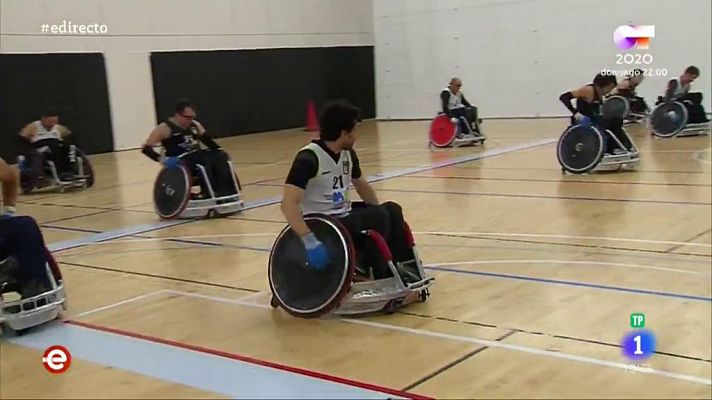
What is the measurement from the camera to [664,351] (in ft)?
12.0

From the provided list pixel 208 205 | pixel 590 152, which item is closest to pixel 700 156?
pixel 590 152

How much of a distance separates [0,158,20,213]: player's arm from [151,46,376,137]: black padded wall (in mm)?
13833

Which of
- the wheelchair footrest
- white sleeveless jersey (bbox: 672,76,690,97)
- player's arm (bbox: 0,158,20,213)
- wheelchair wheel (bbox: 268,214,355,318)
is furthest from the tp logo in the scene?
white sleeveless jersey (bbox: 672,76,690,97)

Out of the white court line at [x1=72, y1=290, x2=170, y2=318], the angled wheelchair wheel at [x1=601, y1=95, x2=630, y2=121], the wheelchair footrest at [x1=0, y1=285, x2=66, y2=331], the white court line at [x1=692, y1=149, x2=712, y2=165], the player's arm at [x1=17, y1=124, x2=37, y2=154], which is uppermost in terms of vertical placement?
the player's arm at [x1=17, y1=124, x2=37, y2=154]

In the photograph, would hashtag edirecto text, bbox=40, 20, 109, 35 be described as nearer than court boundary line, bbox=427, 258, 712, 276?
No

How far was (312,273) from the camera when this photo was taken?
4480 mm

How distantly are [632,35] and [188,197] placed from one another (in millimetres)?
14280

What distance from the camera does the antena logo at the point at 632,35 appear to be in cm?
1849

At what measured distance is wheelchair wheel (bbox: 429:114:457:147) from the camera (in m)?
13.8

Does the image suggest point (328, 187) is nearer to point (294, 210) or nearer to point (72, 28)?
point (294, 210)

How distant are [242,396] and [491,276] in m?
2.25

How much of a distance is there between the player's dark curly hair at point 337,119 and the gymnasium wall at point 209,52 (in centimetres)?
1244

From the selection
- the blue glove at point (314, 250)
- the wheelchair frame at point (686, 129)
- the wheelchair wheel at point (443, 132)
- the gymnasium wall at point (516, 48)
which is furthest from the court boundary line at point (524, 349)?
the gymnasium wall at point (516, 48)

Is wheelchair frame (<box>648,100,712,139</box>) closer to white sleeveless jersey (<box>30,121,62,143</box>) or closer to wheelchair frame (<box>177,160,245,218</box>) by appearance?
wheelchair frame (<box>177,160,245,218</box>)
